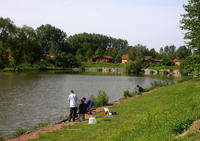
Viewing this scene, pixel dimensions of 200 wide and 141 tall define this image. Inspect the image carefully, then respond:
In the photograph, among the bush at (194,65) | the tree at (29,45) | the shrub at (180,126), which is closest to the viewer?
the shrub at (180,126)

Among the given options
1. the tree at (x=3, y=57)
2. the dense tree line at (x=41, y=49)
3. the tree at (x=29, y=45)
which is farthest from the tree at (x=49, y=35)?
the tree at (x=3, y=57)

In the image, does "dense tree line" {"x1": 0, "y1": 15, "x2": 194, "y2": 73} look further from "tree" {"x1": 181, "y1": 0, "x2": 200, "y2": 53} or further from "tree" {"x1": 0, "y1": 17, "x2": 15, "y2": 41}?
"tree" {"x1": 181, "y1": 0, "x2": 200, "y2": 53}

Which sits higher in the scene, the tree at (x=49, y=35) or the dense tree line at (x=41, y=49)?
the tree at (x=49, y=35)

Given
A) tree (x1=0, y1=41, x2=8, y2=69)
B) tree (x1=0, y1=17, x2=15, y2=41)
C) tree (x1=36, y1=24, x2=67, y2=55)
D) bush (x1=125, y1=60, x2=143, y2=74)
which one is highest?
tree (x1=36, y1=24, x2=67, y2=55)

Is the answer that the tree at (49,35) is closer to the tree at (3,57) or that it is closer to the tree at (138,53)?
the tree at (138,53)

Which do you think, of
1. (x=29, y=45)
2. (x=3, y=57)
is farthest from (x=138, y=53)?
(x=3, y=57)

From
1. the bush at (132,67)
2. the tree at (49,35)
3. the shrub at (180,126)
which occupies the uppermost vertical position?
the tree at (49,35)

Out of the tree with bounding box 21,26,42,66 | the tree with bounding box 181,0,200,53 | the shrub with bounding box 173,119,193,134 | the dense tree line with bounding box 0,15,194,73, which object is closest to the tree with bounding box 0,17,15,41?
the dense tree line with bounding box 0,15,194,73

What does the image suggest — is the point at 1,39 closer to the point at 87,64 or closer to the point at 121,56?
the point at 87,64

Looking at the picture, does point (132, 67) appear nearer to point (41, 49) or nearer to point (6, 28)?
point (41, 49)

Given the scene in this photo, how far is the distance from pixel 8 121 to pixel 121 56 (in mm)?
126621

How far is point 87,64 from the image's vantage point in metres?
116

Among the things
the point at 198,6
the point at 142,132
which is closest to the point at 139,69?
the point at 198,6

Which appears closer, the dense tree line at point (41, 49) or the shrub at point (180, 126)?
the shrub at point (180, 126)
